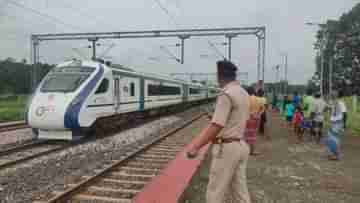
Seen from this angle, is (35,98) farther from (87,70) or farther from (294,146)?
(294,146)

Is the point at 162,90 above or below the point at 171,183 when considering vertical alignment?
above

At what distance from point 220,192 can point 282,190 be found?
2421 millimetres

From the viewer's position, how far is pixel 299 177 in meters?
5.69

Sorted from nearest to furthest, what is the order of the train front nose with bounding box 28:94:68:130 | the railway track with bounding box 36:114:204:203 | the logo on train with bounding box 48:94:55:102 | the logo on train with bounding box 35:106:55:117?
the railway track with bounding box 36:114:204:203 → the train front nose with bounding box 28:94:68:130 → the logo on train with bounding box 35:106:55:117 → the logo on train with bounding box 48:94:55:102

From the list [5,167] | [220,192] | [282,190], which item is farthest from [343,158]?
[5,167]

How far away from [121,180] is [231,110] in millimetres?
3249

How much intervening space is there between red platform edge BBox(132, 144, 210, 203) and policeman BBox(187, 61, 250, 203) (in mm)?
1296

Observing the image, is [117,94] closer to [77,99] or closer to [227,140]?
[77,99]

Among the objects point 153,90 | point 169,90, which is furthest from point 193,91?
point 153,90

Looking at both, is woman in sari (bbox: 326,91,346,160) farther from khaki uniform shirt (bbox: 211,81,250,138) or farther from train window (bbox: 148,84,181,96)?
train window (bbox: 148,84,181,96)

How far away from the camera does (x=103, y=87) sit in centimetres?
1091

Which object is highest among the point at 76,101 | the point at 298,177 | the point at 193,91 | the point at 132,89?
the point at 193,91

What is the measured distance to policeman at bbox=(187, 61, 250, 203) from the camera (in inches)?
112

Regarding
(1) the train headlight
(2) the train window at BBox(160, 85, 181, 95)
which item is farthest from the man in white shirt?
(2) the train window at BBox(160, 85, 181, 95)
